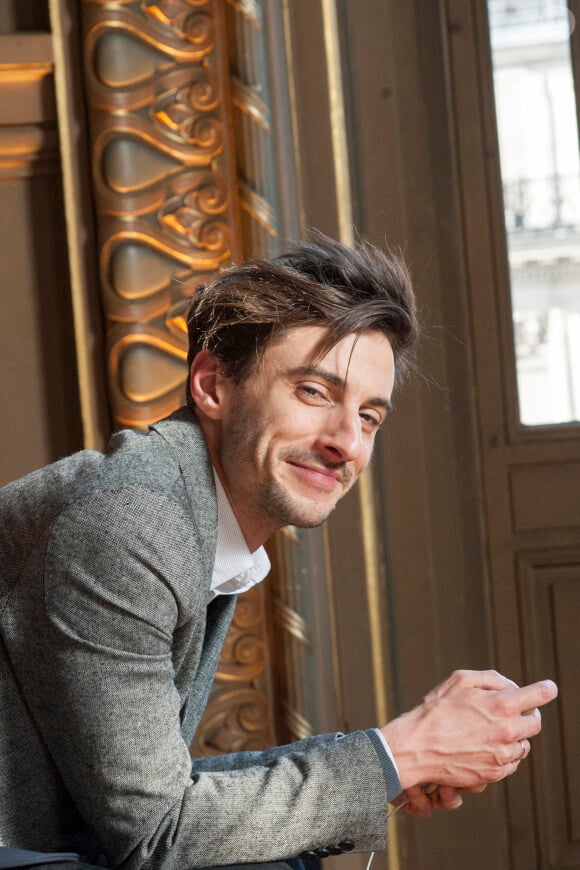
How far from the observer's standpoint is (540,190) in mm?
2227

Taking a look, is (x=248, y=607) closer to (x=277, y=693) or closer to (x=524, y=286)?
(x=277, y=693)

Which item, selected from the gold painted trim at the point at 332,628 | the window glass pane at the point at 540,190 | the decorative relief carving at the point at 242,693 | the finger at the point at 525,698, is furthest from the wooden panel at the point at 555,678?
the finger at the point at 525,698

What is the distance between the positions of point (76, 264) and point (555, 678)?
1.27m

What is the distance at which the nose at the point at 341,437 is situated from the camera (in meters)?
1.25

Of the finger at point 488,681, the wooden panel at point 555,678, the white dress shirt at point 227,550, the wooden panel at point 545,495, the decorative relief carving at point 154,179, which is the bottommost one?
the wooden panel at point 555,678

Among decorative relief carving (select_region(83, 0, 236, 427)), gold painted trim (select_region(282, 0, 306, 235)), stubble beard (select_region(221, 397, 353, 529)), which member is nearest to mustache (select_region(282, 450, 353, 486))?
stubble beard (select_region(221, 397, 353, 529))

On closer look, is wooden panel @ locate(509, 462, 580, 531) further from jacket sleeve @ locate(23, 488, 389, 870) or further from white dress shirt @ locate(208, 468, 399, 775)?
jacket sleeve @ locate(23, 488, 389, 870)

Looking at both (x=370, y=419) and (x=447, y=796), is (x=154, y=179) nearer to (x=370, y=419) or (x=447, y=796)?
(x=370, y=419)

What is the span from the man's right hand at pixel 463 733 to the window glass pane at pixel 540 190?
1115 mm

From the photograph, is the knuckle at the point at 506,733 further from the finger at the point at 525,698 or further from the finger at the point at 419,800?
the finger at the point at 419,800

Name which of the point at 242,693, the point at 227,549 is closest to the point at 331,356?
the point at 227,549

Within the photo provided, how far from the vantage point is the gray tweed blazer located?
1071mm

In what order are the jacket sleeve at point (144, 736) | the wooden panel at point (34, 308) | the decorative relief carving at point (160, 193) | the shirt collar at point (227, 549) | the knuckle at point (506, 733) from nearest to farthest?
1. the jacket sleeve at point (144, 736)
2. the knuckle at point (506, 733)
3. the shirt collar at point (227, 549)
4. the decorative relief carving at point (160, 193)
5. the wooden panel at point (34, 308)

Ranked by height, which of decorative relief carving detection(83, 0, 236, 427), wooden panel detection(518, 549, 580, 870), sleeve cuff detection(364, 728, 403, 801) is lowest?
wooden panel detection(518, 549, 580, 870)
